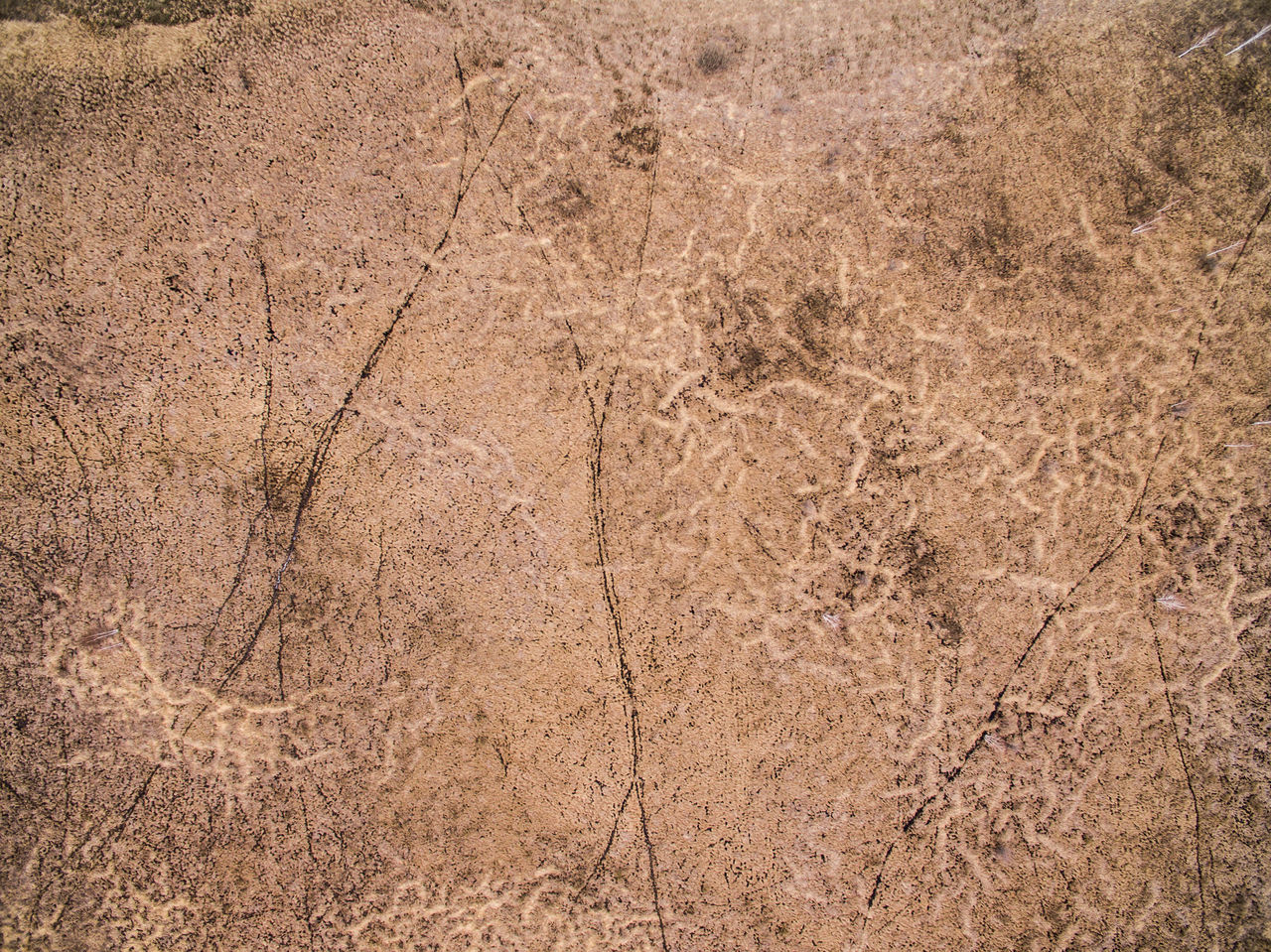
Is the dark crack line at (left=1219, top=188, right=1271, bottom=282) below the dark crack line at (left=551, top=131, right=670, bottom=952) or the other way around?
the other way around

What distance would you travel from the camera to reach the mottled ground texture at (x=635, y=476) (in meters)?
2.80

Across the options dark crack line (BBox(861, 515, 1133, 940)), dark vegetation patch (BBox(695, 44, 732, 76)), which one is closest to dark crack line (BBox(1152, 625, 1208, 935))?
dark crack line (BBox(861, 515, 1133, 940))

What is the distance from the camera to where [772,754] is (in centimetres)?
285

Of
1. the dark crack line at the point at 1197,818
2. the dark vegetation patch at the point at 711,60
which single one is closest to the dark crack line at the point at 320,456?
the dark vegetation patch at the point at 711,60

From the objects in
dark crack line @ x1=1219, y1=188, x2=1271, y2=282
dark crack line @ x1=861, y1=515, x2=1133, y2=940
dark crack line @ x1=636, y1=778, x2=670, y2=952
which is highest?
dark crack line @ x1=1219, y1=188, x2=1271, y2=282

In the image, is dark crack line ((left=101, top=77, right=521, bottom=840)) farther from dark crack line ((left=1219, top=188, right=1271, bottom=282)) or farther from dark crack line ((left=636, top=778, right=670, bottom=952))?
dark crack line ((left=1219, top=188, right=1271, bottom=282))

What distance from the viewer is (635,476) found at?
2877 millimetres

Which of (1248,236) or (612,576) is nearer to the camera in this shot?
(612,576)

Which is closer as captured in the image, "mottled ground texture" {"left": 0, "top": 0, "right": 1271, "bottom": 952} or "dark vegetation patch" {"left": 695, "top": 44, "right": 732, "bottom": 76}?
"mottled ground texture" {"left": 0, "top": 0, "right": 1271, "bottom": 952}

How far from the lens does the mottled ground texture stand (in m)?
2.80

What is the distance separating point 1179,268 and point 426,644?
3868mm

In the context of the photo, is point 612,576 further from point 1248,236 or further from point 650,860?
point 1248,236

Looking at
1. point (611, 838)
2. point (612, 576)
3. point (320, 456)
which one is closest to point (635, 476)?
point (612, 576)

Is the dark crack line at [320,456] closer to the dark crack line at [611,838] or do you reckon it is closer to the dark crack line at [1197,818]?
the dark crack line at [611,838]
